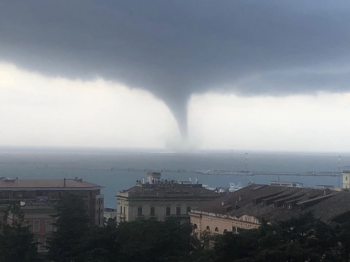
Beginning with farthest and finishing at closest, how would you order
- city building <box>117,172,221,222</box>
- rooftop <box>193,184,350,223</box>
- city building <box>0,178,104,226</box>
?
city building <box>117,172,221,222</box>, city building <box>0,178,104,226</box>, rooftop <box>193,184,350,223</box>

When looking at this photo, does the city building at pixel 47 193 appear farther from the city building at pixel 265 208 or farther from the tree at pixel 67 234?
the tree at pixel 67 234

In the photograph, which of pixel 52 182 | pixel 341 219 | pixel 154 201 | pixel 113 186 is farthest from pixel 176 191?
pixel 113 186

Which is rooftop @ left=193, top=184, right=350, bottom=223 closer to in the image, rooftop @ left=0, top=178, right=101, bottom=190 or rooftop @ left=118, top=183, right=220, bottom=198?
rooftop @ left=118, top=183, right=220, bottom=198

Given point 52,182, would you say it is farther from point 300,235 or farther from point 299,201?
point 300,235

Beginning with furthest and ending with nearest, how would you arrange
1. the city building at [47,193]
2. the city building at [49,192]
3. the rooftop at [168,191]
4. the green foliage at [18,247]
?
the rooftop at [168,191] < the city building at [49,192] < the city building at [47,193] < the green foliage at [18,247]

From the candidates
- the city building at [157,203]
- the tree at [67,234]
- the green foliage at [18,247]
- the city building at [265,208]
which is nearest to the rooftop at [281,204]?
the city building at [265,208]

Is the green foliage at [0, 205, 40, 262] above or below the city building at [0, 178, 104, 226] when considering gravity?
below

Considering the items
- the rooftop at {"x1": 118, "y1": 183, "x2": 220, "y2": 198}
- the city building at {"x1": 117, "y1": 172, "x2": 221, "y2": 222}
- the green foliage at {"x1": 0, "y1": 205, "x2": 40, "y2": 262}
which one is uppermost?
the rooftop at {"x1": 118, "y1": 183, "x2": 220, "y2": 198}

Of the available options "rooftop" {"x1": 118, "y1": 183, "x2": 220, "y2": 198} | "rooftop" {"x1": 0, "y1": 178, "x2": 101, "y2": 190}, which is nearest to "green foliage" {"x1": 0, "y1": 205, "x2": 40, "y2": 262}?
"rooftop" {"x1": 0, "y1": 178, "x2": 101, "y2": 190}
